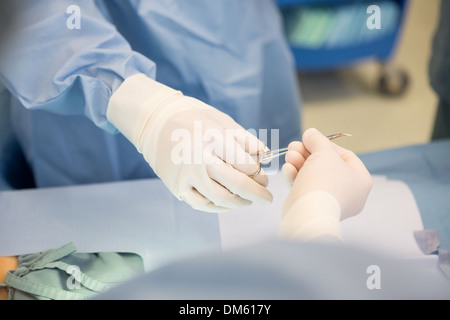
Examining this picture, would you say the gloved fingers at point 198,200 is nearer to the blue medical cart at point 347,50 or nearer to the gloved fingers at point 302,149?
the gloved fingers at point 302,149

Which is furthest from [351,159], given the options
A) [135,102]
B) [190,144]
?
[135,102]

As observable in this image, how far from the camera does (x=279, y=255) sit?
0.66m

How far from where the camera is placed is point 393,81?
3.00 meters

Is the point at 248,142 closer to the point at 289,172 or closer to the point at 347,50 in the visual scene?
the point at 289,172

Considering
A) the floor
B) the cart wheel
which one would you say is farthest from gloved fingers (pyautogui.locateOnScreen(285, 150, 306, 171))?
the cart wheel

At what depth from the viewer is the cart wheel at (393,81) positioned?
→ 3002mm

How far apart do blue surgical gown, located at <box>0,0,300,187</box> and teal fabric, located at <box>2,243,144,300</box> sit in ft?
0.99

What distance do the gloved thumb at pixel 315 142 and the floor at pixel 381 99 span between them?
1253 millimetres

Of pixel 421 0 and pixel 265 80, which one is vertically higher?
pixel 421 0
